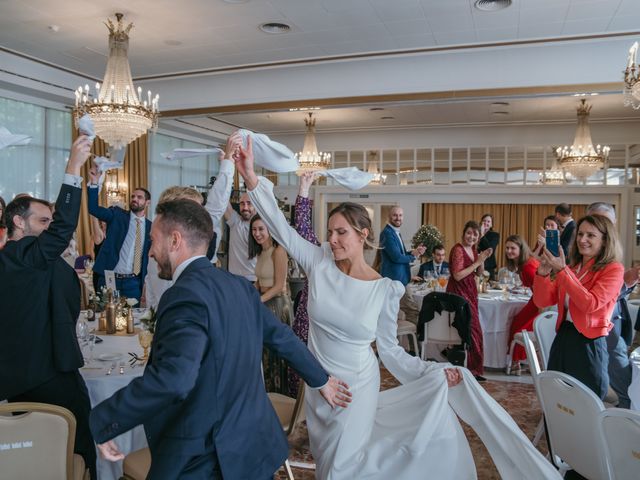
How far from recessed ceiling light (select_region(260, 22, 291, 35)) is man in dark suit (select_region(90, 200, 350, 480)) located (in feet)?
15.6

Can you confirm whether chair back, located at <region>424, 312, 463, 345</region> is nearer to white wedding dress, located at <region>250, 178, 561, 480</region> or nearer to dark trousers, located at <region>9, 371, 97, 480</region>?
white wedding dress, located at <region>250, 178, 561, 480</region>

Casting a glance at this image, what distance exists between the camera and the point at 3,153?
8172 millimetres

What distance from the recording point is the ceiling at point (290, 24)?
536 cm

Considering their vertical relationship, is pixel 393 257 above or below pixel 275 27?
below

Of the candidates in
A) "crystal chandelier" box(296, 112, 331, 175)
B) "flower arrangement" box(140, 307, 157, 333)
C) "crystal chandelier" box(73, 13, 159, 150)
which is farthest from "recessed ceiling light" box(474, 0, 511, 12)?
"crystal chandelier" box(296, 112, 331, 175)

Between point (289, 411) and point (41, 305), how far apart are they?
1.46 metres

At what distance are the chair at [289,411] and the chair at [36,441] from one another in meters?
1.03

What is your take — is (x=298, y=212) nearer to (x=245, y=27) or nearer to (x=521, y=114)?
(x=245, y=27)

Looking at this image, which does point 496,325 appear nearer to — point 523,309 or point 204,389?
point 523,309

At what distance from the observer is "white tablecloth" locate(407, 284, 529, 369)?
228 inches

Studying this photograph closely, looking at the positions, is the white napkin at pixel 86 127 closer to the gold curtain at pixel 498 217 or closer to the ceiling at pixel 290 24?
the ceiling at pixel 290 24

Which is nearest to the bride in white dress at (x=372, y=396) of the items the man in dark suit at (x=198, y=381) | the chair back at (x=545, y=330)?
the man in dark suit at (x=198, y=381)

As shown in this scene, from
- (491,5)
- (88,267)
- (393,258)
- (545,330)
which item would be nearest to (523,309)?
(393,258)

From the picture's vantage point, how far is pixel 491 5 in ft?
17.3
